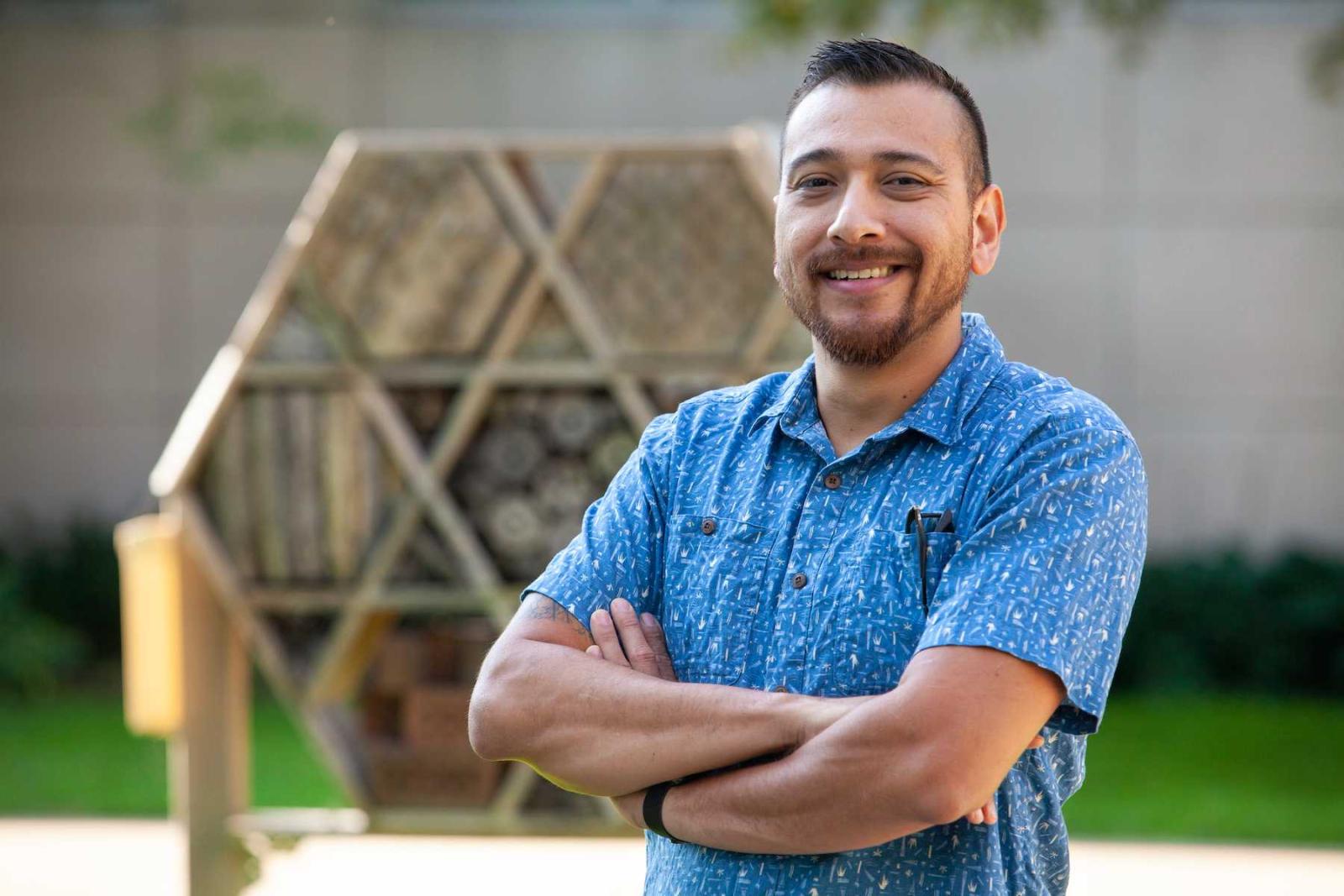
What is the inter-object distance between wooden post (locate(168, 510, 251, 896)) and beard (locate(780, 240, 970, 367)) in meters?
2.07

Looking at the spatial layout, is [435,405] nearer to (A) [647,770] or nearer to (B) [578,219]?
(B) [578,219]

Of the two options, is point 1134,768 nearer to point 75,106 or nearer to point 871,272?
point 871,272

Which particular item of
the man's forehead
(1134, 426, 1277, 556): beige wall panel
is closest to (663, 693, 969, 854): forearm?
the man's forehead

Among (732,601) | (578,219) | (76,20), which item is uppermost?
(76,20)

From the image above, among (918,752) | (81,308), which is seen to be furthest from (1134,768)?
(81,308)

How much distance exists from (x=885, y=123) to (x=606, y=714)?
0.68m

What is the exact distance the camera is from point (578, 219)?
3.47 meters

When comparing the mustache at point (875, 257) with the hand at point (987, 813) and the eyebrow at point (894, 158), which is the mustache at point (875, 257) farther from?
the hand at point (987, 813)

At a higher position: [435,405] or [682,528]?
[435,405]

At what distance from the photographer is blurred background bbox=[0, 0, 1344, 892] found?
26.0ft

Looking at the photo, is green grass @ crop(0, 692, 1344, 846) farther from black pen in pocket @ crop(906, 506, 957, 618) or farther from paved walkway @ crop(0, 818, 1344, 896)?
black pen in pocket @ crop(906, 506, 957, 618)

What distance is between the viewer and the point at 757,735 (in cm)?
166

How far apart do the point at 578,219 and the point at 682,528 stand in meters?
1.74

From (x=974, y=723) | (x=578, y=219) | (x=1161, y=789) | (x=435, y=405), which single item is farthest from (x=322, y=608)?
(x=1161, y=789)
